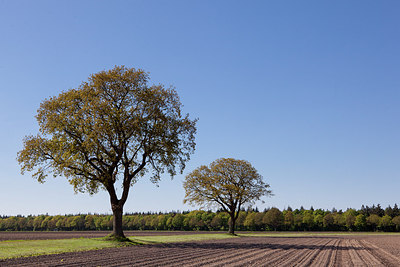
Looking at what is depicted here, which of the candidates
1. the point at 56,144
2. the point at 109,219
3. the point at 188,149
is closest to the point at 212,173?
the point at 188,149

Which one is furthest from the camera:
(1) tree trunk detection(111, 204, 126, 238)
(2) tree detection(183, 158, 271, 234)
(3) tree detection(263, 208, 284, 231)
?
(3) tree detection(263, 208, 284, 231)

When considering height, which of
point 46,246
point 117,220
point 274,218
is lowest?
point 46,246

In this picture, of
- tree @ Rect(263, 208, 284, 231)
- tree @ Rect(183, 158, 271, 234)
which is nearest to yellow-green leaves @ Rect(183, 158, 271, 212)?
tree @ Rect(183, 158, 271, 234)

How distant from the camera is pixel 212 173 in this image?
74.8 m

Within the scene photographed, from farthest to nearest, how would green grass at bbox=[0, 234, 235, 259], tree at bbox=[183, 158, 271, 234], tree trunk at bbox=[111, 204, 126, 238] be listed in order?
tree at bbox=[183, 158, 271, 234] < tree trunk at bbox=[111, 204, 126, 238] < green grass at bbox=[0, 234, 235, 259]

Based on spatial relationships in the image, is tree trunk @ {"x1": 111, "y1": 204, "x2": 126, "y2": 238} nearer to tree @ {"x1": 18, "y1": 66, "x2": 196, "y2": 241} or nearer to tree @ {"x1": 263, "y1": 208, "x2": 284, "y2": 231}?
tree @ {"x1": 18, "y1": 66, "x2": 196, "y2": 241}

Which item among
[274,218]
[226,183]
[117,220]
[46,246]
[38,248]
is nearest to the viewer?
[38,248]

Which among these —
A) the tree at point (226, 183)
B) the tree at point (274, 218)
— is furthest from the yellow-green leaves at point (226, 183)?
the tree at point (274, 218)

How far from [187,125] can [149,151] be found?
6123mm

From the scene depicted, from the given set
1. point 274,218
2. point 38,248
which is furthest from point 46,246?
point 274,218

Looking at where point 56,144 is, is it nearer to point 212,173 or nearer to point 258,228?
point 212,173

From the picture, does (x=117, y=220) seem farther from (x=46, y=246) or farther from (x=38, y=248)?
(x=38, y=248)

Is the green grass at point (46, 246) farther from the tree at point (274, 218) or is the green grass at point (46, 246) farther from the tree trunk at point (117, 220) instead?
the tree at point (274, 218)

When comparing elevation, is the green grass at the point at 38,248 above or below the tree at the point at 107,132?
below
